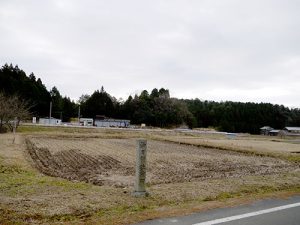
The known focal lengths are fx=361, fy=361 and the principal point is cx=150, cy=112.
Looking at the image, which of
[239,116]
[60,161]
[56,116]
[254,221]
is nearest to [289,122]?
[239,116]

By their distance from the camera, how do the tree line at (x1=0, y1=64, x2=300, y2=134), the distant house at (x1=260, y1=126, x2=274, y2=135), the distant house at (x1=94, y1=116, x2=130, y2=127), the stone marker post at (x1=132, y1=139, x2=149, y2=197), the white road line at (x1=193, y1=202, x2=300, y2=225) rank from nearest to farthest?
the white road line at (x1=193, y1=202, x2=300, y2=225) → the stone marker post at (x1=132, y1=139, x2=149, y2=197) → the tree line at (x1=0, y1=64, x2=300, y2=134) → the distant house at (x1=94, y1=116, x2=130, y2=127) → the distant house at (x1=260, y1=126, x2=274, y2=135)

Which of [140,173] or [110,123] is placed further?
[110,123]

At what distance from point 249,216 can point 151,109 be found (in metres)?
91.6

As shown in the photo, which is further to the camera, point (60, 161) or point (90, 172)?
point (60, 161)

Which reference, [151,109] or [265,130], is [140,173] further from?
[265,130]

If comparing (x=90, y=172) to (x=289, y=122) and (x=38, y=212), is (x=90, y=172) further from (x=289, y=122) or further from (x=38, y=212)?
(x=289, y=122)

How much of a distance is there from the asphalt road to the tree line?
63.0 meters

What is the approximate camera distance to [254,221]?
19.9ft

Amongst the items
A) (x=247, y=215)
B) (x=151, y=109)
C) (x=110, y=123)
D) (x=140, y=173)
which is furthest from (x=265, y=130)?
(x=247, y=215)

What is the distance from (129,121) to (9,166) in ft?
272

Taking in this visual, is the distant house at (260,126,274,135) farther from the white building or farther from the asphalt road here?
the asphalt road

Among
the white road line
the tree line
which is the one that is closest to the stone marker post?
the white road line

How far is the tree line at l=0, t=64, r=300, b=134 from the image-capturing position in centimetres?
8344

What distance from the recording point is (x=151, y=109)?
98.0 metres
